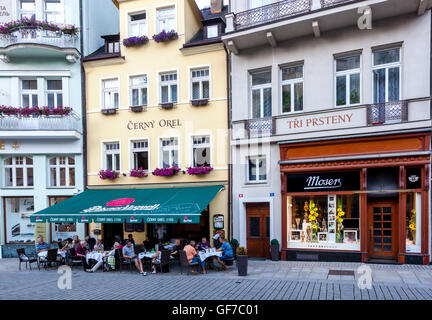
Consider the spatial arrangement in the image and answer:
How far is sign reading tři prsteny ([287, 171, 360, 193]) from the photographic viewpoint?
1239cm

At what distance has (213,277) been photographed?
10.9 metres

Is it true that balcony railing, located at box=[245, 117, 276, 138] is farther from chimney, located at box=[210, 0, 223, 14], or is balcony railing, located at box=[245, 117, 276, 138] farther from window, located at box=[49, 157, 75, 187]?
window, located at box=[49, 157, 75, 187]

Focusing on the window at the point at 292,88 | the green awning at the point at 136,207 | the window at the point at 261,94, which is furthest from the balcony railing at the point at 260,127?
the green awning at the point at 136,207

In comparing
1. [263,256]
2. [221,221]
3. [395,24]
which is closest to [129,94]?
[221,221]

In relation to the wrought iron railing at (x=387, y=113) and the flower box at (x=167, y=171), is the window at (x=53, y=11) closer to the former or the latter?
the flower box at (x=167, y=171)

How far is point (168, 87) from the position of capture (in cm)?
1589

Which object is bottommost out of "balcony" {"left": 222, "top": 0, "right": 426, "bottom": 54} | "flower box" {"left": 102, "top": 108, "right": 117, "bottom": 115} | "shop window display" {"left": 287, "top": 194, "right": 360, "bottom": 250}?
"shop window display" {"left": 287, "top": 194, "right": 360, "bottom": 250}

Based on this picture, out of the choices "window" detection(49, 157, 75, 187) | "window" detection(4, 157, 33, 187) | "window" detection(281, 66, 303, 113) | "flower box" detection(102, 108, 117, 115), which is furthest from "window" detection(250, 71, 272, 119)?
"window" detection(4, 157, 33, 187)

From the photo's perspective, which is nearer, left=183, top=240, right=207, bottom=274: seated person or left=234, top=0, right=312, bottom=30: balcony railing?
left=183, top=240, right=207, bottom=274: seated person

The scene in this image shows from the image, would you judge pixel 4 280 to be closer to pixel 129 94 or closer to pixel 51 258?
pixel 51 258

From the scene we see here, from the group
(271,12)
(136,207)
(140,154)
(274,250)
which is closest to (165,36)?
(271,12)

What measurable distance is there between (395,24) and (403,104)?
2839 millimetres

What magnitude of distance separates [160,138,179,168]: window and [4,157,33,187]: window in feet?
22.4

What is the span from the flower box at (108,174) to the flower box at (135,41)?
20.1ft
